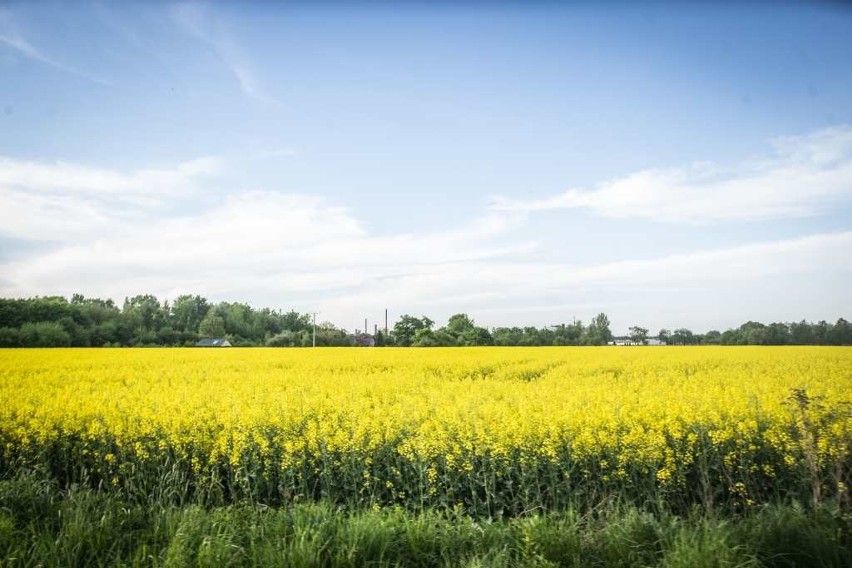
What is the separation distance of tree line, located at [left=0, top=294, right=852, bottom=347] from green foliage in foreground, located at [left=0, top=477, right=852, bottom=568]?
26.1 metres

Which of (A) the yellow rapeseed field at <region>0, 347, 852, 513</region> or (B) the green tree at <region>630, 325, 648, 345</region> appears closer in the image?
(A) the yellow rapeseed field at <region>0, 347, 852, 513</region>

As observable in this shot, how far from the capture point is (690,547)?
4.12 metres

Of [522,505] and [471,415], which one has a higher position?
[471,415]

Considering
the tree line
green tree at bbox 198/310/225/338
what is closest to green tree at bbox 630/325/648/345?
the tree line

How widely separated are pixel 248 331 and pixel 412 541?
2924 inches

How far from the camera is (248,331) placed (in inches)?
2923

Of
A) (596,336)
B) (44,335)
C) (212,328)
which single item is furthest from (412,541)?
(212,328)

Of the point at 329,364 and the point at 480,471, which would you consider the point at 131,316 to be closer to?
the point at 329,364

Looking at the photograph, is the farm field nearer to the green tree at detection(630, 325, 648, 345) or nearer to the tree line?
the tree line

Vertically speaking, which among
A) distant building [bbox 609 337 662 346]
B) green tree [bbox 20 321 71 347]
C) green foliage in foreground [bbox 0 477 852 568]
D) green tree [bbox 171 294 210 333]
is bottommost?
green foliage in foreground [bbox 0 477 852 568]

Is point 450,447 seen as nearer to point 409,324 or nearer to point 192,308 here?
point 409,324

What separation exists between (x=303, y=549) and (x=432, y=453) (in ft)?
7.20

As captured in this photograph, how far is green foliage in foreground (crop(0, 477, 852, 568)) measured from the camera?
410cm

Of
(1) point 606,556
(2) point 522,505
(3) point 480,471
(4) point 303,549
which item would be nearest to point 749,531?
(1) point 606,556
